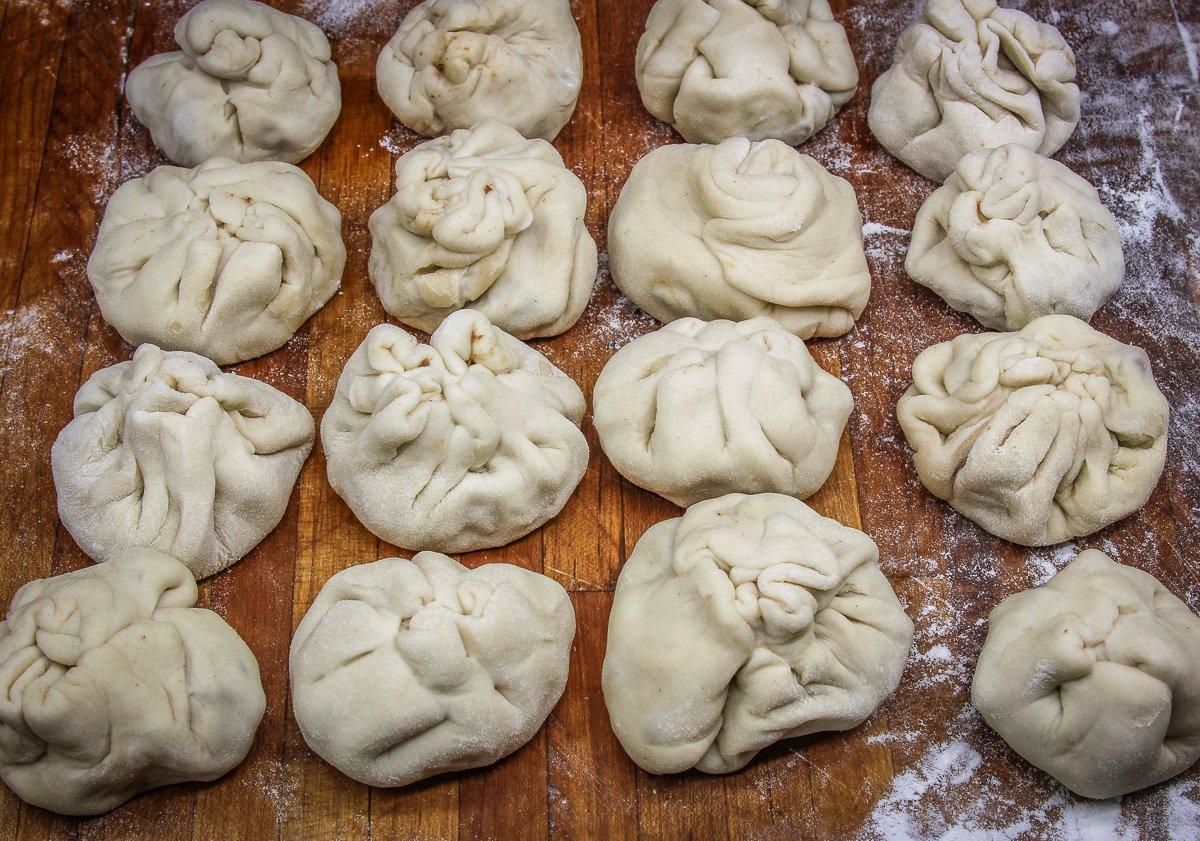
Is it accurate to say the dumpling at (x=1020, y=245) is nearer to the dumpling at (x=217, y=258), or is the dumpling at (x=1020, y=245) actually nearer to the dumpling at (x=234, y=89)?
the dumpling at (x=217, y=258)

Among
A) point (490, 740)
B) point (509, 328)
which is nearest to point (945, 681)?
point (490, 740)

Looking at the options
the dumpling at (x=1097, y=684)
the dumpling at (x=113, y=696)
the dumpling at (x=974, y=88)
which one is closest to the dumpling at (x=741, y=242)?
the dumpling at (x=974, y=88)

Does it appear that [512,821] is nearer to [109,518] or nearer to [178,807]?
[178,807]

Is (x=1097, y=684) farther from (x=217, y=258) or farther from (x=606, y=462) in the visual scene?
(x=217, y=258)

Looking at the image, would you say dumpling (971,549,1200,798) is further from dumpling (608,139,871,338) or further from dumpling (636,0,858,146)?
dumpling (636,0,858,146)

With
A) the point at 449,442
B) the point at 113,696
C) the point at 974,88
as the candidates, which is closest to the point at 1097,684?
the point at 449,442
